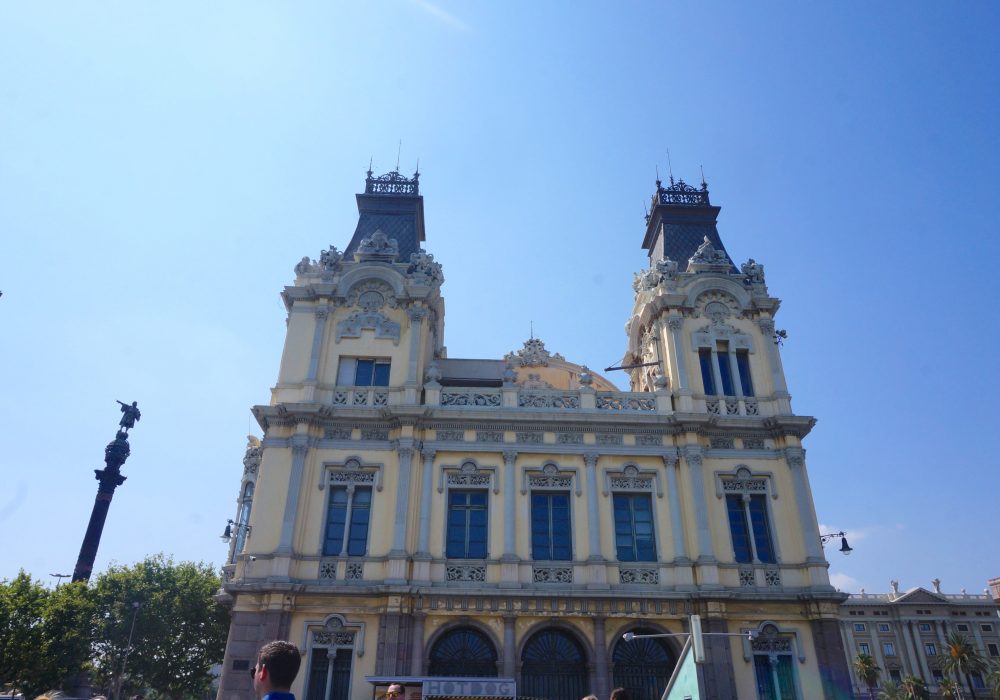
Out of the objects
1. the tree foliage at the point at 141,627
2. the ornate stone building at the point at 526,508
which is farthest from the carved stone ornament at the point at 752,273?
the tree foliage at the point at 141,627

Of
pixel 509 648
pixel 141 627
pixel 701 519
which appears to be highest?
pixel 701 519

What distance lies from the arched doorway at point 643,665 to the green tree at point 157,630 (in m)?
23.6

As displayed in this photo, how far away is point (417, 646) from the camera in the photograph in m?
20.5

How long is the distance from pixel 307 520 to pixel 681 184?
2407cm

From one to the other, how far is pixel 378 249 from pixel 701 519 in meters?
16.5

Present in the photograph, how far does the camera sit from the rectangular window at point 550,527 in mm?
22453

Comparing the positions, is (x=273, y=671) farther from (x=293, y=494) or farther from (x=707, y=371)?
(x=707, y=371)

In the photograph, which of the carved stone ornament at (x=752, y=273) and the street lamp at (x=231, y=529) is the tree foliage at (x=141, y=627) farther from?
the carved stone ornament at (x=752, y=273)

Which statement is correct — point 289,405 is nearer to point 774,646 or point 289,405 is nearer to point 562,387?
point 562,387

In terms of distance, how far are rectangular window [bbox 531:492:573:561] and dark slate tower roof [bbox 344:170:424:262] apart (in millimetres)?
12271

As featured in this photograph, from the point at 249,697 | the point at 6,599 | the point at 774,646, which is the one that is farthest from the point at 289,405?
the point at 774,646

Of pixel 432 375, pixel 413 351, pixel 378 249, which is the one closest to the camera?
pixel 432 375

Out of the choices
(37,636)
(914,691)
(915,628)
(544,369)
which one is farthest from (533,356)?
(915,628)

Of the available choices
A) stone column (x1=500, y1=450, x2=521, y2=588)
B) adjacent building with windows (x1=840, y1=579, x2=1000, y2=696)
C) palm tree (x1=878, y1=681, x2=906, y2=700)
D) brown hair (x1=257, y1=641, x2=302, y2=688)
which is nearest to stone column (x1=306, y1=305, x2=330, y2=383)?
stone column (x1=500, y1=450, x2=521, y2=588)
